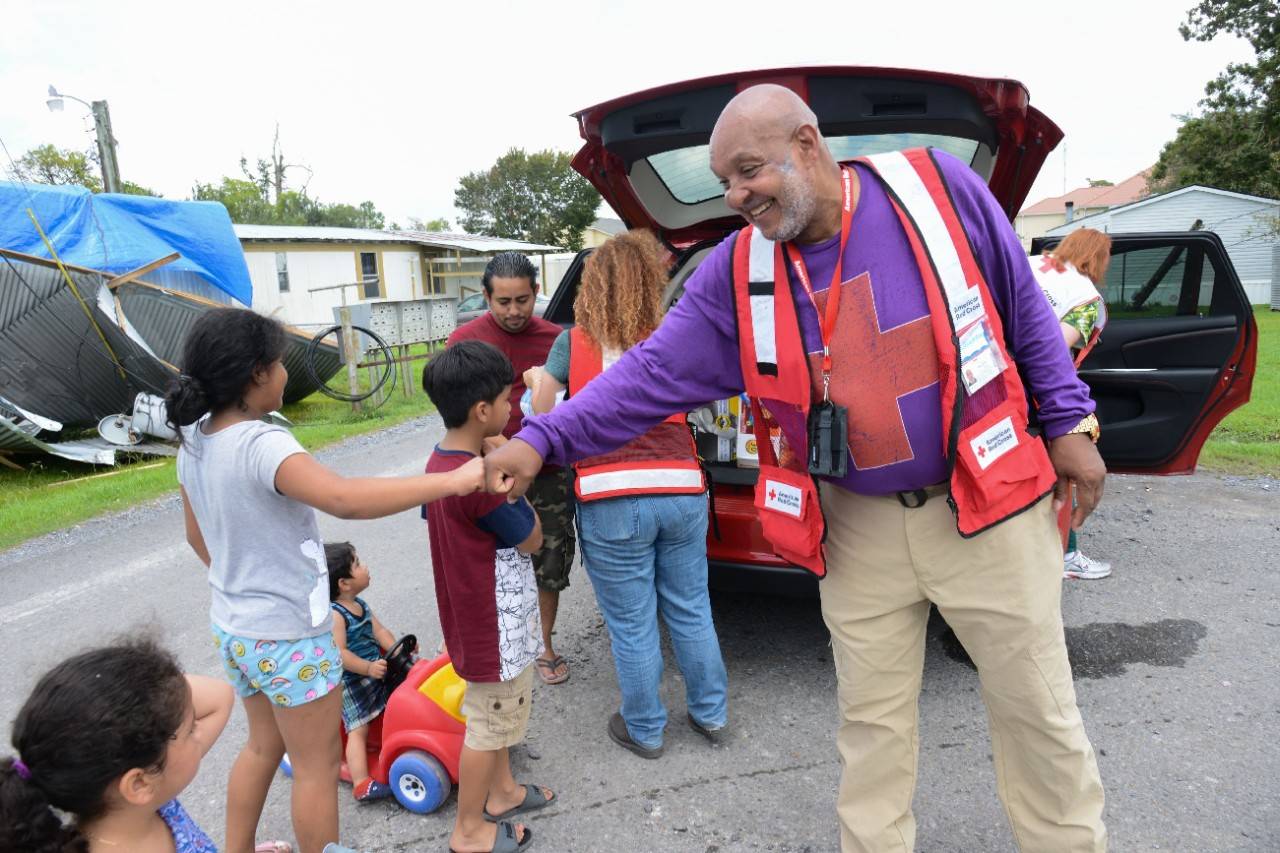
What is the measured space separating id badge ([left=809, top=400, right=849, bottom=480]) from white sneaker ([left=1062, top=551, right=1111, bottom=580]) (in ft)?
10.3

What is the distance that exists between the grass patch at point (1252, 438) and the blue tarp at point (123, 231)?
10.8 metres

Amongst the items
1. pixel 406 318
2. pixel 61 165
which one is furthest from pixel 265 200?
pixel 406 318

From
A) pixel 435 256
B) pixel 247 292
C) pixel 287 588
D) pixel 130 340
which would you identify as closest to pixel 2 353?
pixel 130 340

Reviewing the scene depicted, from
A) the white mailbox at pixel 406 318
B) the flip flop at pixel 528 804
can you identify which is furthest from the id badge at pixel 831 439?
the white mailbox at pixel 406 318

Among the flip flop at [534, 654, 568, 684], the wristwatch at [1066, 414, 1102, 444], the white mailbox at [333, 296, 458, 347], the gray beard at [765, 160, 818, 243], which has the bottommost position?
the flip flop at [534, 654, 568, 684]

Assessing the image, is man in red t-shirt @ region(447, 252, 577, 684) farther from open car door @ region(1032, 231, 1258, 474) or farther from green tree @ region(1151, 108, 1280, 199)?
green tree @ region(1151, 108, 1280, 199)

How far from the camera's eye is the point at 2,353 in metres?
8.81

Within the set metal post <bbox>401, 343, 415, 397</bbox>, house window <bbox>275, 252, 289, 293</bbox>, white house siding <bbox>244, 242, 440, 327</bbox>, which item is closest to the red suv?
metal post <bbox>401, 343, 415, 397</bbox>

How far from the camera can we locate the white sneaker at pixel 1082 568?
175 inches

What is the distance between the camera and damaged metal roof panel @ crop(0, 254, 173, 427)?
29.1ft

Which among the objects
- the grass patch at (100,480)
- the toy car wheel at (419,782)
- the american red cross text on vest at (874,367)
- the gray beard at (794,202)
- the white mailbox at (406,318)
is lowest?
the grass patch at (100,480)

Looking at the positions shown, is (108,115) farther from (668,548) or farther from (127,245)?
(668,548)

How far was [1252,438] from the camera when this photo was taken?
770cm

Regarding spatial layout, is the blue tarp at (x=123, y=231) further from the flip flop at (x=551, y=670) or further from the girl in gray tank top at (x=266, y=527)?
the girl in gray tank top at (x=266, y=527)
